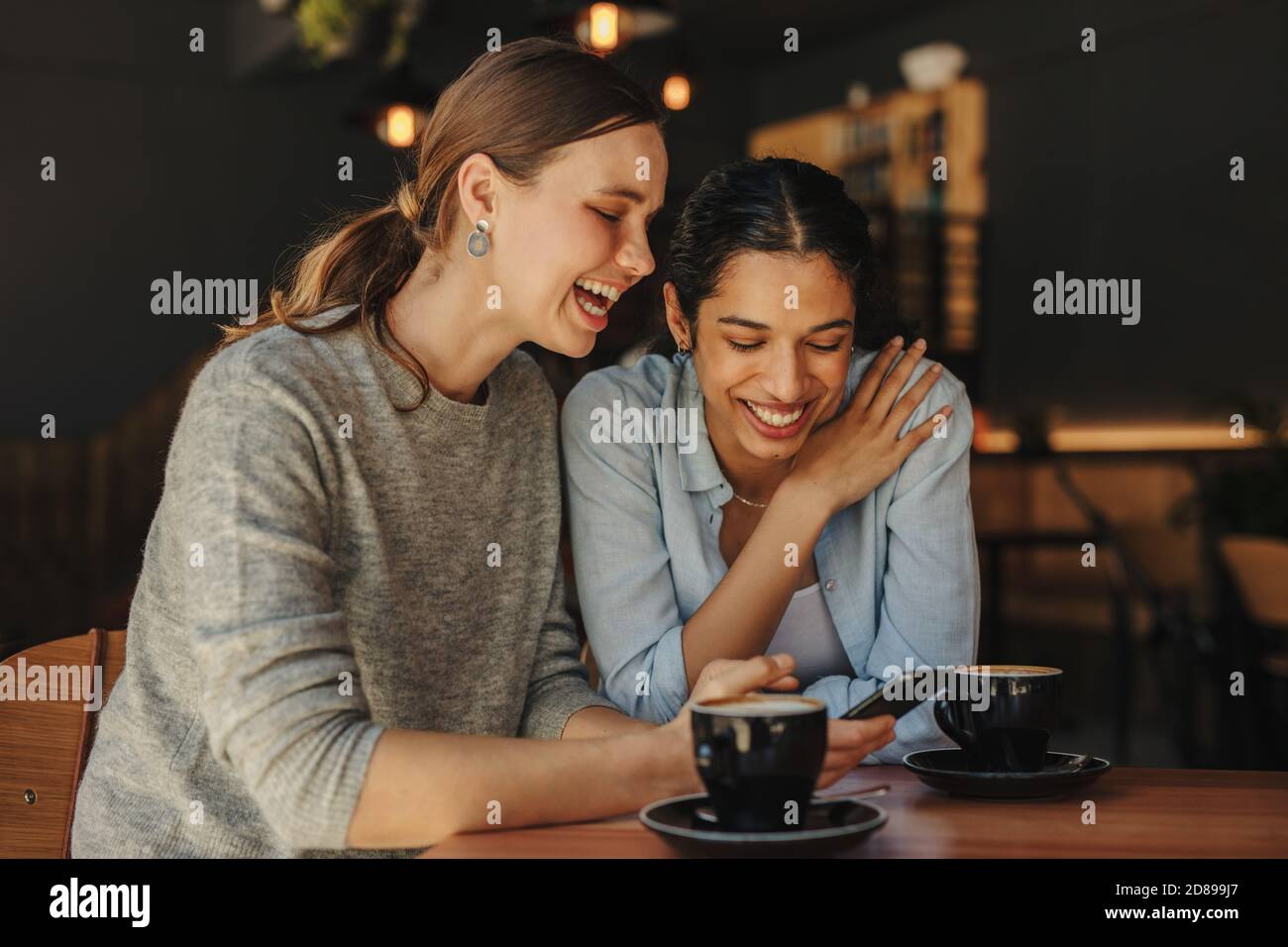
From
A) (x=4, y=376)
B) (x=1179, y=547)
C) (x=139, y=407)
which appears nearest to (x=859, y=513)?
(x=1179, y=547)

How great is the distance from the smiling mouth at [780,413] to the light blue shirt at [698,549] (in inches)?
4.1

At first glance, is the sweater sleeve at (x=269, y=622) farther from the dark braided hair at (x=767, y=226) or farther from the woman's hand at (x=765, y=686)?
the dark braided hair at (x=767, y=226)

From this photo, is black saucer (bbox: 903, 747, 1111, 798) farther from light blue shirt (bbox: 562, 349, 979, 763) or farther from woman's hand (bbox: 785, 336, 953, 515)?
woman's hand (bbox: 785, 336, 953, 515)

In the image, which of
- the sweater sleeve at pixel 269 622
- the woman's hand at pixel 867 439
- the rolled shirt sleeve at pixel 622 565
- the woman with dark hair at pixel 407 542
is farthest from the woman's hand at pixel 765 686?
the woman's hand at pixel 867 439

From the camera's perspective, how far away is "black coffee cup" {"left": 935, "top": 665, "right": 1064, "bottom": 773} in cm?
106

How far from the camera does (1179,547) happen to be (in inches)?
171

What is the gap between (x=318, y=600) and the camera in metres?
1.06

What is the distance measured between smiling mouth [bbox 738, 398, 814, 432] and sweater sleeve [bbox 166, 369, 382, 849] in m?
0.62

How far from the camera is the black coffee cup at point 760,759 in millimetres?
867

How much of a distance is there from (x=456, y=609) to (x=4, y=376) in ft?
21.8

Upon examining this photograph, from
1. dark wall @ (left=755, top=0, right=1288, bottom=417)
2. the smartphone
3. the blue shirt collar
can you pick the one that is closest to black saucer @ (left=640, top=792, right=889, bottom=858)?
the smartphone

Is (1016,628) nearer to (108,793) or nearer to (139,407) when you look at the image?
(139,407)

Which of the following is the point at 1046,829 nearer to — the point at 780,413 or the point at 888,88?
the point at 780,413

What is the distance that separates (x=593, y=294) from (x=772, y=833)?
70 centimetres
